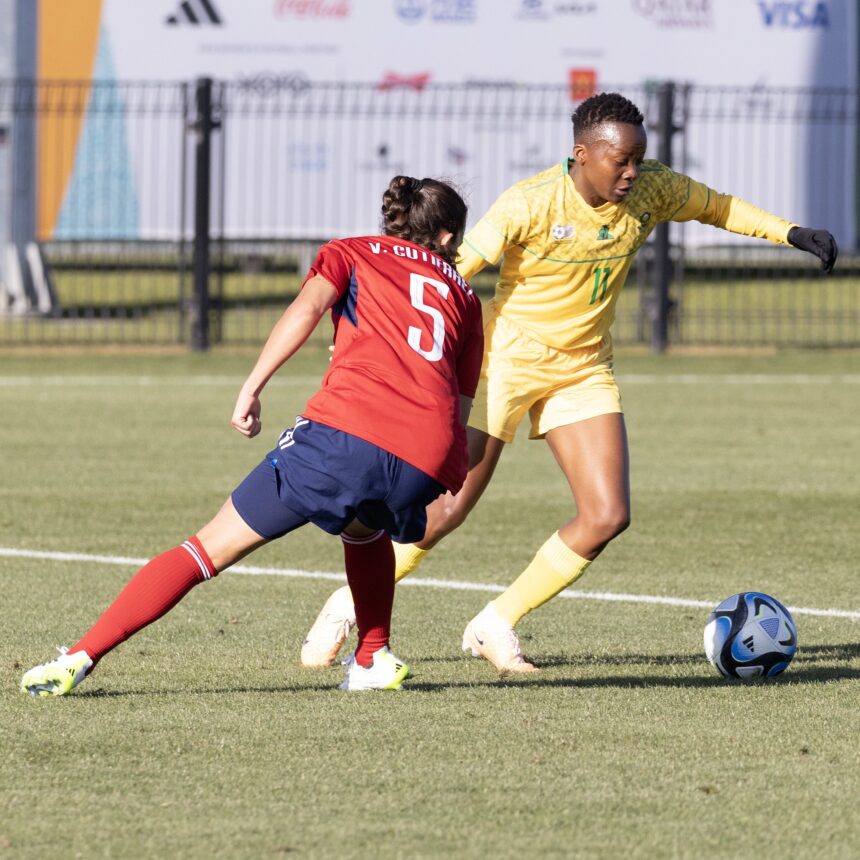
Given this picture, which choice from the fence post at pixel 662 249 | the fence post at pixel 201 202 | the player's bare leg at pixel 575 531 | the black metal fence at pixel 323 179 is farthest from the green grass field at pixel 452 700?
the black metal fence at pixel 323 179

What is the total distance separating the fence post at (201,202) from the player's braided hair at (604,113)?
13.0 metres

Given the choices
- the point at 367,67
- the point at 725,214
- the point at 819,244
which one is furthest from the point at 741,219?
the point at 367,67

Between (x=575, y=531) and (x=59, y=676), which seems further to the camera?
(x=575, y=531)

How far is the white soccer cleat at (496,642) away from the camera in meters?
6.21

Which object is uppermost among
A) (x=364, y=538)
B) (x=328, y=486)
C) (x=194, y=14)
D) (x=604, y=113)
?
(x=194, y=14)

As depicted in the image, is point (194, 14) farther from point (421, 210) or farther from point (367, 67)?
point (421, 210)

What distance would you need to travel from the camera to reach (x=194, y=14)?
2752 cm

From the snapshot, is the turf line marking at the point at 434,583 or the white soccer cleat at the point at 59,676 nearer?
the white soccer cleat at the point at 59,676

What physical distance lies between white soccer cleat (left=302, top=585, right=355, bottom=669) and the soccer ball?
123 cm

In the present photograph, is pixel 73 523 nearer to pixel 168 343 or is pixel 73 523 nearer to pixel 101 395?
pixel 101 395

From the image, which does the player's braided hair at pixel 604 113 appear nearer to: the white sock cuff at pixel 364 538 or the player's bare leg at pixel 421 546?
the player's bare leg at pixel 421 546

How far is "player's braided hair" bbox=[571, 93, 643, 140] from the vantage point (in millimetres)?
6152

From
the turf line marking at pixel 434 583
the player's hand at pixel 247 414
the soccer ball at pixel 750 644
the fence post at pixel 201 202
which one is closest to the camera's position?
the player's hand at pixel 247 414

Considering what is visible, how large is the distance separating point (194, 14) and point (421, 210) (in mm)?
22906
